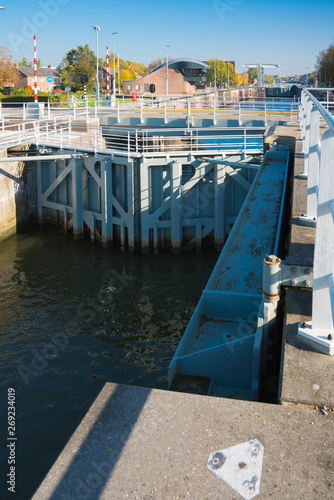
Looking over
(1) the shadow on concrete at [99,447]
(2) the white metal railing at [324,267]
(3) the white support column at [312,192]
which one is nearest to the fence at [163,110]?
(3) the white support column at [312,192]

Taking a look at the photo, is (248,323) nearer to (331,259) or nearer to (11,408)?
(331,259)

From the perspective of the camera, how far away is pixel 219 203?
709 inches

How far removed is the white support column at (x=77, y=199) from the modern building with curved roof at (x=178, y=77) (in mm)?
46861

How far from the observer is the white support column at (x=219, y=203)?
17.9 meters

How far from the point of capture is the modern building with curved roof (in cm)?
6519

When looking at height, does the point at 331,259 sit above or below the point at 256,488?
above

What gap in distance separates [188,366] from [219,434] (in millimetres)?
2602

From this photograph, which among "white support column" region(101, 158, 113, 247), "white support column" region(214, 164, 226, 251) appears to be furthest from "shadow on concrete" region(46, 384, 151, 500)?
"white support column" region(101, 158, 113, 247)

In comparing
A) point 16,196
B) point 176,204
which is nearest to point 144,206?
point 176,204

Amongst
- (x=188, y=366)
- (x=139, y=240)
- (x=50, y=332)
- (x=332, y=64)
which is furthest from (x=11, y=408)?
(x=332, y=64)

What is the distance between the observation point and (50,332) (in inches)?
465

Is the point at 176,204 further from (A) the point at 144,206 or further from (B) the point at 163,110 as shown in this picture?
(B) the point at 163,110

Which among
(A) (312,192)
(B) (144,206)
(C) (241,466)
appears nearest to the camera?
(C) (241,466)

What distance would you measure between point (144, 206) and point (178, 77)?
5313 cm
